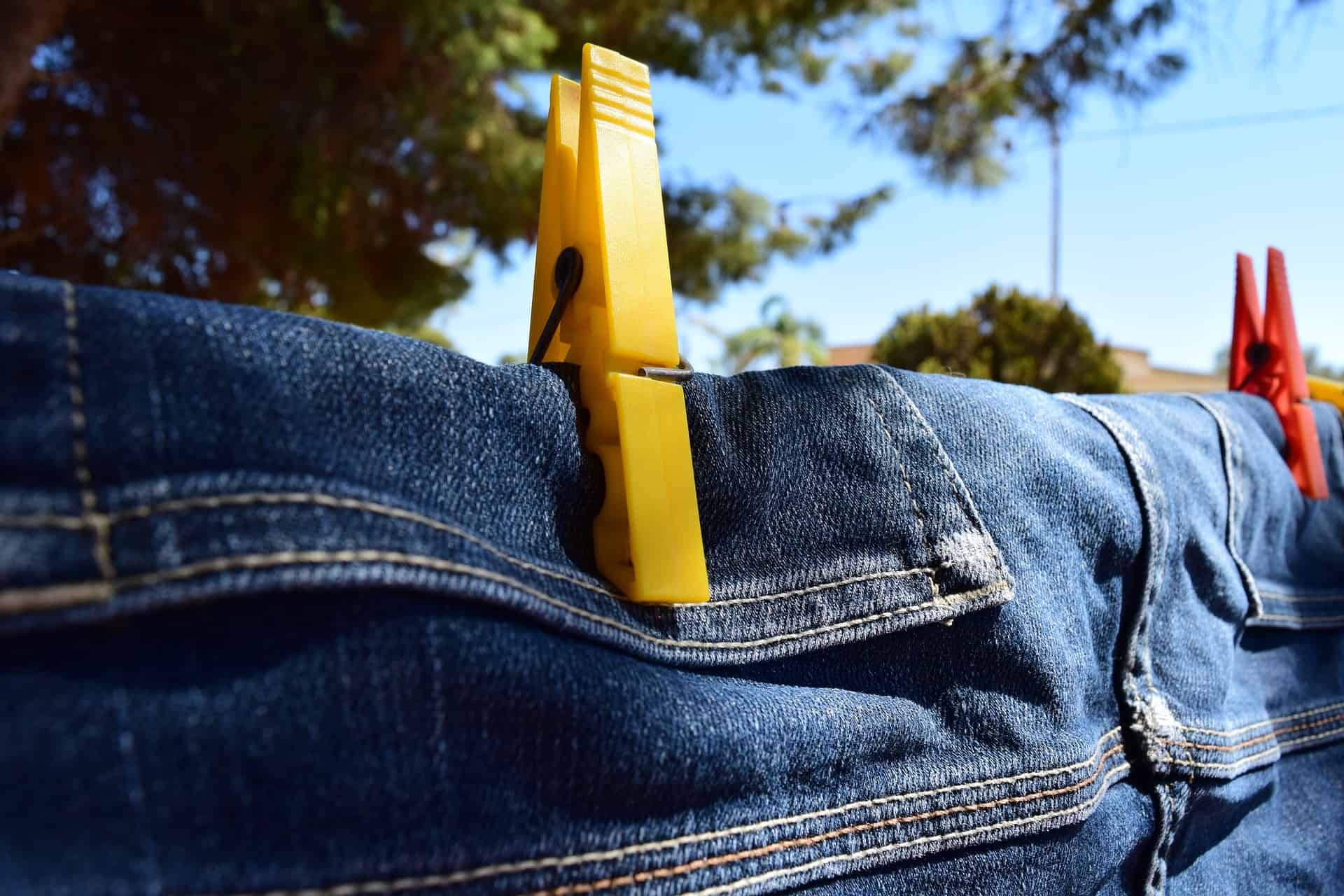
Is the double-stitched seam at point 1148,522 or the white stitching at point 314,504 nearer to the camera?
the white stitching at point 314,504

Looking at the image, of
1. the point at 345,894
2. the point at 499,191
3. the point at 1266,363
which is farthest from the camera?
the point at 499,191

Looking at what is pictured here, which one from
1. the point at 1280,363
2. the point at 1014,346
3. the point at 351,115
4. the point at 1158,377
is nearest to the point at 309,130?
the point at 351,115

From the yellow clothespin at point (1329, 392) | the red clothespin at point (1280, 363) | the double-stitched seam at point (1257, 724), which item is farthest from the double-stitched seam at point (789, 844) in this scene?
the yellow clothespin at point (1329, 392)

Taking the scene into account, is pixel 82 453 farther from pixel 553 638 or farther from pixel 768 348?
pixel 768 348

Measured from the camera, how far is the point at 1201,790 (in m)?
0.60

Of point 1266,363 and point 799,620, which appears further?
point 1266,363

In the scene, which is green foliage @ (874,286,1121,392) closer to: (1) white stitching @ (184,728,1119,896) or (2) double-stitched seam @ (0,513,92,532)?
(1) white stitching @ (184,728,1119,896)

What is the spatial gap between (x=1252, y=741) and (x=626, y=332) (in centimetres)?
60

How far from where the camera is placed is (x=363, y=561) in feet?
0.98

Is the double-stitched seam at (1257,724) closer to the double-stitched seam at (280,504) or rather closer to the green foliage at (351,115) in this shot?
the double-stitched seam at (280,504)

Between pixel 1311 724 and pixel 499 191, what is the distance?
4.20 m

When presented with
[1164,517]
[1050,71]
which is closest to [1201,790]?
[1164,517]

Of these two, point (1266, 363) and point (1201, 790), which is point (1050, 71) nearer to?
point (1266, 363)

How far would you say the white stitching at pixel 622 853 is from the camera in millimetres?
293
